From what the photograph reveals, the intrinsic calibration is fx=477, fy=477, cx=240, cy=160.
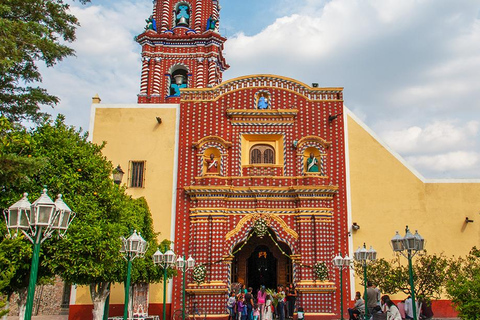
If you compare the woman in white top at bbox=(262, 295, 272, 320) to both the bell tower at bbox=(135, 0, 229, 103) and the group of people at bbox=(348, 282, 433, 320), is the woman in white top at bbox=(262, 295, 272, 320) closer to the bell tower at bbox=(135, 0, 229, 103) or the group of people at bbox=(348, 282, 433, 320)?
the group of people at bbox=(348, 282, 433, 320)

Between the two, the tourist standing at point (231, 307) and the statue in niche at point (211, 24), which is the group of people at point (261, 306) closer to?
the tourist standing at point (231, 307)

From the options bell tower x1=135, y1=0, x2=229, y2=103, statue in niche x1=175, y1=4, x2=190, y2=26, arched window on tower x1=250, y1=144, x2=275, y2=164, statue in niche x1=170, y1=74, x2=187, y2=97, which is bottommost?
arched window on tower x1=250, y1=144, x2=275, y2=164

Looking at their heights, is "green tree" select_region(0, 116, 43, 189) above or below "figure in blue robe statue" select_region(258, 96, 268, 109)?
below

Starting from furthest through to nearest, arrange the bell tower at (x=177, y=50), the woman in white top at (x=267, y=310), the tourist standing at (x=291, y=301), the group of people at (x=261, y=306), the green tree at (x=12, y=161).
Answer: the bell tower at (x=177, y=50) < the tourist standing at (x=291, y=301) < the group of people at (x=261, y=306) < the woman in white top at (x=267, y=310) < the green tree at (x=12, y=161)

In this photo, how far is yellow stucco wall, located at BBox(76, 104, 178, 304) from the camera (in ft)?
66.7

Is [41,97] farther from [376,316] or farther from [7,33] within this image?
[376,316]

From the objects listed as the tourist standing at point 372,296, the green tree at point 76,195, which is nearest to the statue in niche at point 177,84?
the green tree at point 76,195

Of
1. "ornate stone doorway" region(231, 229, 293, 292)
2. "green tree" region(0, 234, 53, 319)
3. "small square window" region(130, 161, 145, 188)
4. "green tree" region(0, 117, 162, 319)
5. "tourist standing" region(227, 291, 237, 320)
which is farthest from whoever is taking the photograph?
"ornate stone doorway" region(231, 229, 293, 292)

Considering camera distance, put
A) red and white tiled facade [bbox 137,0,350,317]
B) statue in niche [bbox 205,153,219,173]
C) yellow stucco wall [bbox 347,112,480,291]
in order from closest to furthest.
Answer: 1. red and white tiled facade [bbox 137,0,350,317]
2. yellow stucco wall [bbox 347,112,480,291]
3. statue in niche [bbox 205,153,219,173]

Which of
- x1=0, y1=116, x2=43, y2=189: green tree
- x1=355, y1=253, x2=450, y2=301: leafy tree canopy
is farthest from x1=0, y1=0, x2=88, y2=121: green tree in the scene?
x1=355, y1=253, x2=450, y2=301: leafy tree canopy

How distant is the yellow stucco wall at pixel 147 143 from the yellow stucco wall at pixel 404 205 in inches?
311

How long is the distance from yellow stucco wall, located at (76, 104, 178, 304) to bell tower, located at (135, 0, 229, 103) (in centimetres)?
460

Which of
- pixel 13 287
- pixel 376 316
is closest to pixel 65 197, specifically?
pixel 13 287

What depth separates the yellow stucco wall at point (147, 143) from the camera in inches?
800
